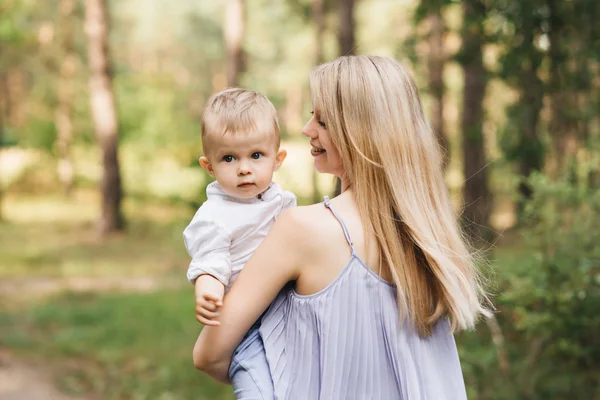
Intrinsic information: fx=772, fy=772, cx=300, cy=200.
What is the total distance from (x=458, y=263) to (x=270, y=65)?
43120mm

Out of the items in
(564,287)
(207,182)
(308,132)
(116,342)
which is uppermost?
(308,132)

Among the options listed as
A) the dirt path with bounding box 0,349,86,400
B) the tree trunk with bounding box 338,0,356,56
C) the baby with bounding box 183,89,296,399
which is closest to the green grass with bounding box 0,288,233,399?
the dirt path with bounding box 0,349,86,400

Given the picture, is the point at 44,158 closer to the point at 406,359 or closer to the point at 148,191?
the point at 148,191

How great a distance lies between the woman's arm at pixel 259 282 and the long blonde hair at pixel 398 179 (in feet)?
0.68

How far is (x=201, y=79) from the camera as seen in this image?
4862cm

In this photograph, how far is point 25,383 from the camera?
7.63m

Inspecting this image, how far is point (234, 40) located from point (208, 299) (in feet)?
47.0

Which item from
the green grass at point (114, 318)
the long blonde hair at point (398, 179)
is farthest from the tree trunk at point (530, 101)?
the long blonde hair at point (398, 179)

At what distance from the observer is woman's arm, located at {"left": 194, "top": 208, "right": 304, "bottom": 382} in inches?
81.4

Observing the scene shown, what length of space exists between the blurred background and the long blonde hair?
664 millimetres

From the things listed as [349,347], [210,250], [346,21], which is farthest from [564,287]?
[346,21]

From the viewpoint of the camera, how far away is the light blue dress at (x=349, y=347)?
209cm

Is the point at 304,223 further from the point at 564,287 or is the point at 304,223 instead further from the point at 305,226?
the point at 564,287

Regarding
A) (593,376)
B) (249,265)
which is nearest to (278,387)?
(249,265)
